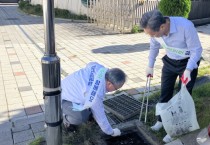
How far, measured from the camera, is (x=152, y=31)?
2.74 metres

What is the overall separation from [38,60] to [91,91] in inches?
172

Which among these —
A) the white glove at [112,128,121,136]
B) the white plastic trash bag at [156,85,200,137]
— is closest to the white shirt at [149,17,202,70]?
the white plastic trash bag at [156,85,200,137]

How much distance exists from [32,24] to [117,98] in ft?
31.7

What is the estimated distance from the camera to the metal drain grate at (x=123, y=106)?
3992 millimetres

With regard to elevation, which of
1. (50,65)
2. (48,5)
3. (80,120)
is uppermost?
(48,5)

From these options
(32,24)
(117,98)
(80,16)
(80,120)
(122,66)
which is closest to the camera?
(80,120)

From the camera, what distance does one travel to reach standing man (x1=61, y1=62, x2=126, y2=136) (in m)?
2.82

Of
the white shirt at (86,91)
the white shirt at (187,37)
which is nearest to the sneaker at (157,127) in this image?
the white shirt at (86,91)

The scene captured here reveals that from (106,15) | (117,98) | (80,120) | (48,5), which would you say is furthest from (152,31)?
(106,15)

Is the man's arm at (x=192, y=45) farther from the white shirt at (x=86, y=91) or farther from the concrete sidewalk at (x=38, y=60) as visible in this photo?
the concrete sidewalk at (x=38, y=60)

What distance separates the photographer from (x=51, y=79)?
A: 213 centimetres


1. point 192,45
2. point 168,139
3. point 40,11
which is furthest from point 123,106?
point 40,11

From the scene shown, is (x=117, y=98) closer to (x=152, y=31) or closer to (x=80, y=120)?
(x=80, y=120)

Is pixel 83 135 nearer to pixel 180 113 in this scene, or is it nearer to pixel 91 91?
pixel 91 91
